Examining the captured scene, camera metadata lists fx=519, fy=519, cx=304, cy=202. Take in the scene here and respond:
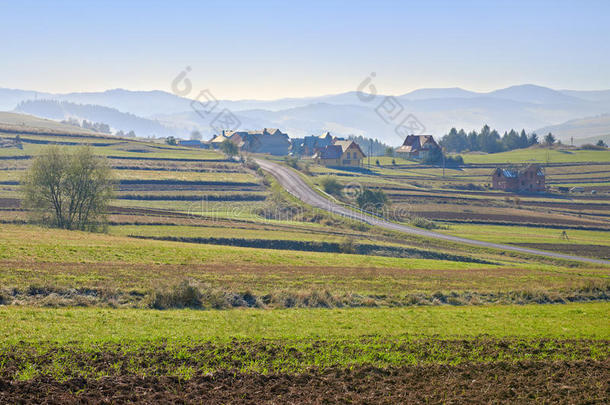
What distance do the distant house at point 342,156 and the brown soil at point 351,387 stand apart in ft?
514

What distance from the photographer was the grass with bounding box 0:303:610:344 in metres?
20.6

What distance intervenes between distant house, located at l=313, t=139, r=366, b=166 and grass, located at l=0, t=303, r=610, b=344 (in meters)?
146

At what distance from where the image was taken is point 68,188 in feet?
191

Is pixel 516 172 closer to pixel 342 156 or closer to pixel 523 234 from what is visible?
pixel 342 156

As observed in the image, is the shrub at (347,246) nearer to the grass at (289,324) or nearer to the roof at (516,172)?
the grass at (289,324)

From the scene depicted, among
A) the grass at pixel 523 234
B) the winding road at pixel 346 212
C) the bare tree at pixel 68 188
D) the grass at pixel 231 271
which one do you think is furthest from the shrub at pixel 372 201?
the bare tree at pixel 68 188

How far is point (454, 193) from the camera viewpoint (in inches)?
4970

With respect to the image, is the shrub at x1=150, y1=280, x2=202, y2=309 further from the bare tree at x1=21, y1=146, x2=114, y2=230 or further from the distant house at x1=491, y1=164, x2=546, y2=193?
the distant house at x1=491, y1=164, x2=546, y2=193

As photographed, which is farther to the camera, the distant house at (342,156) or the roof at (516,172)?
the distant house at (342,156)

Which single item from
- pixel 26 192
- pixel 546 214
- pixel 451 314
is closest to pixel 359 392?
pixel 451 314

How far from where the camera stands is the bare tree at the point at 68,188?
5709 centimetres

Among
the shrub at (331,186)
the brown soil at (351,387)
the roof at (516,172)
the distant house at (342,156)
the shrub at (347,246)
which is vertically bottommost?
the shrub at (347,246)

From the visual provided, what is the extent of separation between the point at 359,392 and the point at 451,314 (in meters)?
12.3

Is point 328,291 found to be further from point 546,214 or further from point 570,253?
point 546,214
